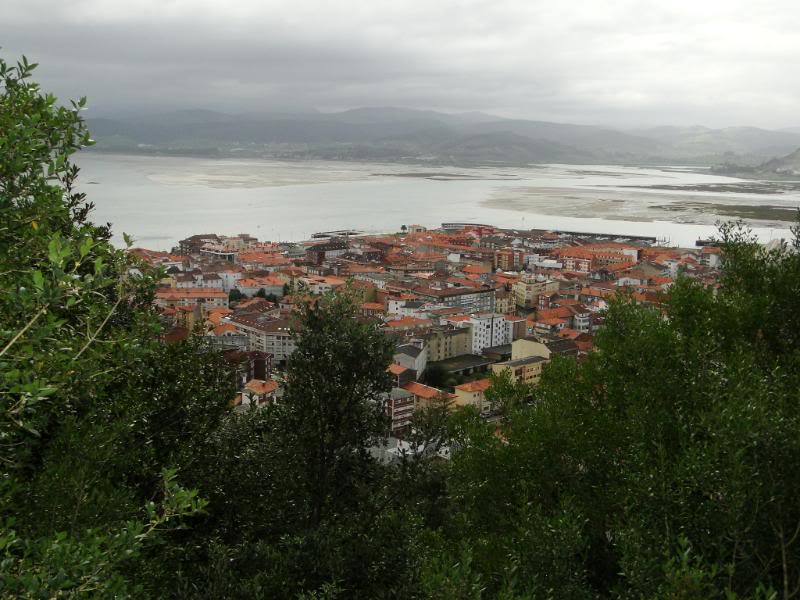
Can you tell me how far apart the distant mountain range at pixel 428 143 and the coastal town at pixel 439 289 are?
78204mm

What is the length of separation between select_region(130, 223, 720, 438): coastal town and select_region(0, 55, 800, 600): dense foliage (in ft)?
5.40

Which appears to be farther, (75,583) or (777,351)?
(777,351)

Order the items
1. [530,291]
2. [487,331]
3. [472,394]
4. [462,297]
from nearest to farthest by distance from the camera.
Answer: [472,394] → [487,331] → [462,297] → [530,291]

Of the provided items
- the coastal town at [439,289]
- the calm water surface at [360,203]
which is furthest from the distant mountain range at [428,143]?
the coastal town at [439,289]

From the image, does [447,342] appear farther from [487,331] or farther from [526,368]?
[526,368]

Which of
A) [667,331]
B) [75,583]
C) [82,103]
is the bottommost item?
[75,583]

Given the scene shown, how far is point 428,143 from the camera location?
5600 inches

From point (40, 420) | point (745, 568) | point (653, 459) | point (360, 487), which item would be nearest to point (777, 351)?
point (653, 459)

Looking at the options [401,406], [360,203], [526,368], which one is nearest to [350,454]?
[401,406]

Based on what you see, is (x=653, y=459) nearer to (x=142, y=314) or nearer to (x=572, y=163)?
(x=142, y=314)

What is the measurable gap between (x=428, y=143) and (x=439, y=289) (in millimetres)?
121496

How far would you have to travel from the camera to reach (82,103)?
275 cm

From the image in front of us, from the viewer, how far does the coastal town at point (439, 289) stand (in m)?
15.7

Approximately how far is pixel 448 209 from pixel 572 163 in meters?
77.6
